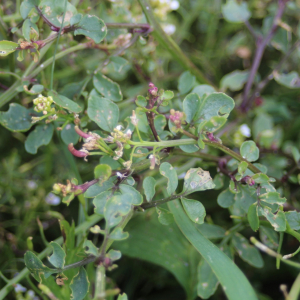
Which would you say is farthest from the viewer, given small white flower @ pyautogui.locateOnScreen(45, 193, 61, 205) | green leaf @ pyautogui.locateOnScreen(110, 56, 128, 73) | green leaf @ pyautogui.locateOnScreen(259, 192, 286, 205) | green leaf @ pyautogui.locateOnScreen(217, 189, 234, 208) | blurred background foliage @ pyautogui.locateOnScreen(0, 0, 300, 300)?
small white flower @ pyautogui.locateOnScreen(45, 193, 61, 205)

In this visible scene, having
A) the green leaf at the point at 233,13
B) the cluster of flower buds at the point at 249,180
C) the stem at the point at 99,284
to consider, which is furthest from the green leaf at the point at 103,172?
the green leaf at the point at 233,13

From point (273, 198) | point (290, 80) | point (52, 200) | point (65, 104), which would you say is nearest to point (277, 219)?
point (273, 198)

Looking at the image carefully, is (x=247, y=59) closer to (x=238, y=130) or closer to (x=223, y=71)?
(x=223, y=71)

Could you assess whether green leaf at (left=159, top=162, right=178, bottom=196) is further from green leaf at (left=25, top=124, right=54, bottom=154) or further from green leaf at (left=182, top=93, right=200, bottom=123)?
green leaf at (left=25, top=124, right=54, bottom=154)

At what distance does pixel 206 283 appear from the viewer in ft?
2.24

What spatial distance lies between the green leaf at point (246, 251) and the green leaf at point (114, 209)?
1.28 feet

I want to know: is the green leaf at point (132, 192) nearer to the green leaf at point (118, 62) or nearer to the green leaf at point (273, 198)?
the green leaf at point (273, 198)

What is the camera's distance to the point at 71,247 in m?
0.65

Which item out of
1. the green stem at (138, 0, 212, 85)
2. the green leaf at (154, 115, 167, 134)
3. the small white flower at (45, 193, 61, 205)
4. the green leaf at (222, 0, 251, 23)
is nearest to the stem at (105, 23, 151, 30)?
the green stem at (138, 0, 212, 85)

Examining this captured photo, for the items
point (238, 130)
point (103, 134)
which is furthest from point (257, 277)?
point (103, 134)

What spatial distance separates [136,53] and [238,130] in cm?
44

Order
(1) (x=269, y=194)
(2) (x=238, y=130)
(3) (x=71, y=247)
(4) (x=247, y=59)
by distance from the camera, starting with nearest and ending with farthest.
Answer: (1) (x=269, y=194) → (3) (x=71, y=247) → (2) (x=238, y=130) → (4) (x=247, y=59)

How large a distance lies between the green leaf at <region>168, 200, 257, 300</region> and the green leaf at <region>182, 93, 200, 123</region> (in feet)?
0.79

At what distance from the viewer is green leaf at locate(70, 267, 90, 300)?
0.52 metres
